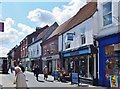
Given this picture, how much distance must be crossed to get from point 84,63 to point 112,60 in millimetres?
6104

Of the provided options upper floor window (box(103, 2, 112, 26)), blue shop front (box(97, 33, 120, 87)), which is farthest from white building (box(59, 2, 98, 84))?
upper floor window (box(103, 2, 112, 26))

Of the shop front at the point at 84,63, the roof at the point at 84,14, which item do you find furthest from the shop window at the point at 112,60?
the roof at the point at 84,14

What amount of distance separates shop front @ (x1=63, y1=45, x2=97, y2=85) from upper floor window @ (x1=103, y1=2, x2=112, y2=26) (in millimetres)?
2357

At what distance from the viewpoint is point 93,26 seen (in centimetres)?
2391

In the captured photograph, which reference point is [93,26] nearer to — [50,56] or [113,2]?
[113,2]

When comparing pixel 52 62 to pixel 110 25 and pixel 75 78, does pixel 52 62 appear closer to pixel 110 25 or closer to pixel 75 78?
pixel 75 78

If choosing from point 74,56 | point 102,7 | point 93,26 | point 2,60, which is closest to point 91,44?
point 93,26

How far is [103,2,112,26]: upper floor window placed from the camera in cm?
2141

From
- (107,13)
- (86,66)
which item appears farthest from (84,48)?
(107,13)

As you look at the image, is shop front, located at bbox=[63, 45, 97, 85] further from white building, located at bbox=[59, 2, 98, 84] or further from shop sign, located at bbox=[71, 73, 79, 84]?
shop sign, located at bbox=[71, 73, 79, 84]

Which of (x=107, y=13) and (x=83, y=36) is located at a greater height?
(x=107, y=13)

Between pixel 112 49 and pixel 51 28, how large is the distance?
32.9m

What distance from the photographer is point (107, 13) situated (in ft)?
71.5

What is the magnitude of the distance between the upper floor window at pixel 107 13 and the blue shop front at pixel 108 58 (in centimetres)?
124
